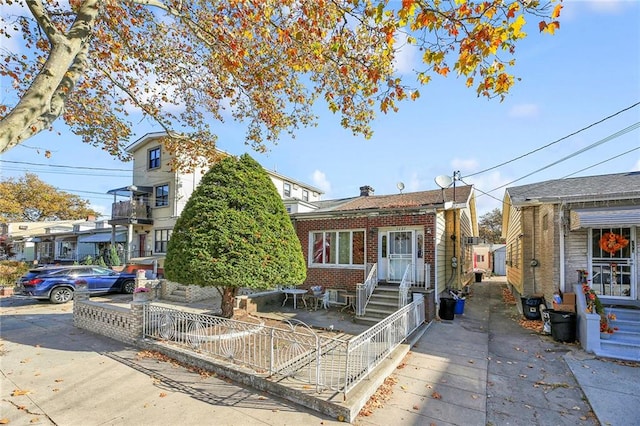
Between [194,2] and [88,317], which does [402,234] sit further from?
[88,317]

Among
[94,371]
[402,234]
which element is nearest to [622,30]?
[402,234]

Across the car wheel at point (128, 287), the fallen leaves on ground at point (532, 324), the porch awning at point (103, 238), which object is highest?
the porch awning at point (103, 238)

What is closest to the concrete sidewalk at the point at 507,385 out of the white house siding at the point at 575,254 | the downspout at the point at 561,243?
the downspout at the point at 561,243

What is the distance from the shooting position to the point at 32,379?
5551mm

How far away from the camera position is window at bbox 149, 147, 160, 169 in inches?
877

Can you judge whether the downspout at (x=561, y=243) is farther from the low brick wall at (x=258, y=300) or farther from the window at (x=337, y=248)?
the low brick wall at (x=258, y=300)

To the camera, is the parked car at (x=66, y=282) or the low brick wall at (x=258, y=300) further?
the parked car at (x=66, y=282)

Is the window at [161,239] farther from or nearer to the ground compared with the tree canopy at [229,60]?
nearer to the ground

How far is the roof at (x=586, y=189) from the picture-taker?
27.0 ft

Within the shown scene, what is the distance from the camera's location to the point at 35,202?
33062 mm

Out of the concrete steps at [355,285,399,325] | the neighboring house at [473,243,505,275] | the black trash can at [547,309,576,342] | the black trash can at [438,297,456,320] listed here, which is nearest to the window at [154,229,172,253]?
the concrete steps at [355,285,399,325]

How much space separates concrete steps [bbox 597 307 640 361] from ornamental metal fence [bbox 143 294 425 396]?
4256 millimetres

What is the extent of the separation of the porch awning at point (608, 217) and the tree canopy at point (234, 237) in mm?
7478

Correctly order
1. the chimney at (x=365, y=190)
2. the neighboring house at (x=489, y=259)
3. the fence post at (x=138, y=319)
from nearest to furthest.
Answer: the fence post at (x=138, y=319)
the chimney at (x=365, y=190)
the neighboring house at (x=489, y=259)
